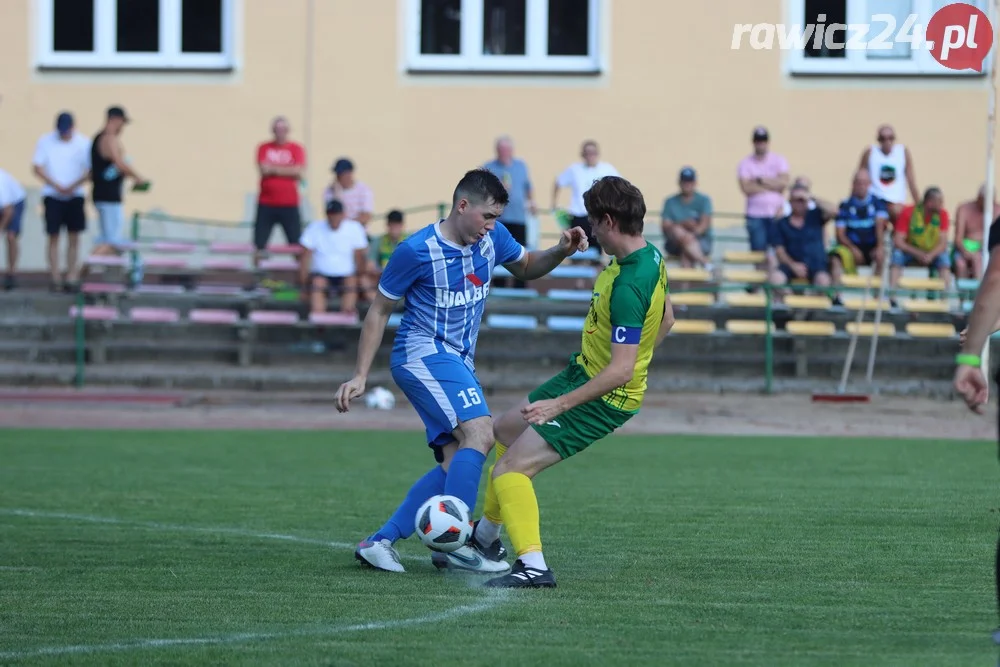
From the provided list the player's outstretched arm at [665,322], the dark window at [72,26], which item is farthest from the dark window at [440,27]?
the player's outstretched arm at [665,322]

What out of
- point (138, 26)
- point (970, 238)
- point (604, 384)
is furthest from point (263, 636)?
point (138, 26)

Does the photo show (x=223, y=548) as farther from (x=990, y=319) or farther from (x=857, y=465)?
(x=857, y=465)

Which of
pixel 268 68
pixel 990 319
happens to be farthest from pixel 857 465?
pixel 268 68

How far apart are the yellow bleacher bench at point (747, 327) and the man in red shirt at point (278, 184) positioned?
5.91 metres

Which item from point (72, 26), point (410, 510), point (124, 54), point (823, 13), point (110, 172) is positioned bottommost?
point (410, 510)

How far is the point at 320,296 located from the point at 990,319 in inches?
608

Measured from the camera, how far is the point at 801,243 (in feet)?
65.5

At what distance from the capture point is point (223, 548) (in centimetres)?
856

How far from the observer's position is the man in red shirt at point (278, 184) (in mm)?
20656

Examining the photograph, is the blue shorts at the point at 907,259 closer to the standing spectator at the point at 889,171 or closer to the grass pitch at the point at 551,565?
the standing spectator at the point at 889,171

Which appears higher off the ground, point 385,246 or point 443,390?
point 385,246

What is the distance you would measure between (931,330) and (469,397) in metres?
13.5

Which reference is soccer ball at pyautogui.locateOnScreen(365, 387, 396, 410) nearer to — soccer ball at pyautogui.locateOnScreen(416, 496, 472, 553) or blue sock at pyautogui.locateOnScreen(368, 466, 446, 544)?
blue sock at pyautogui.locateOnScreen(368, 466, 446, 544)

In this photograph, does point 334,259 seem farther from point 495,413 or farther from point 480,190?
point 480,190
